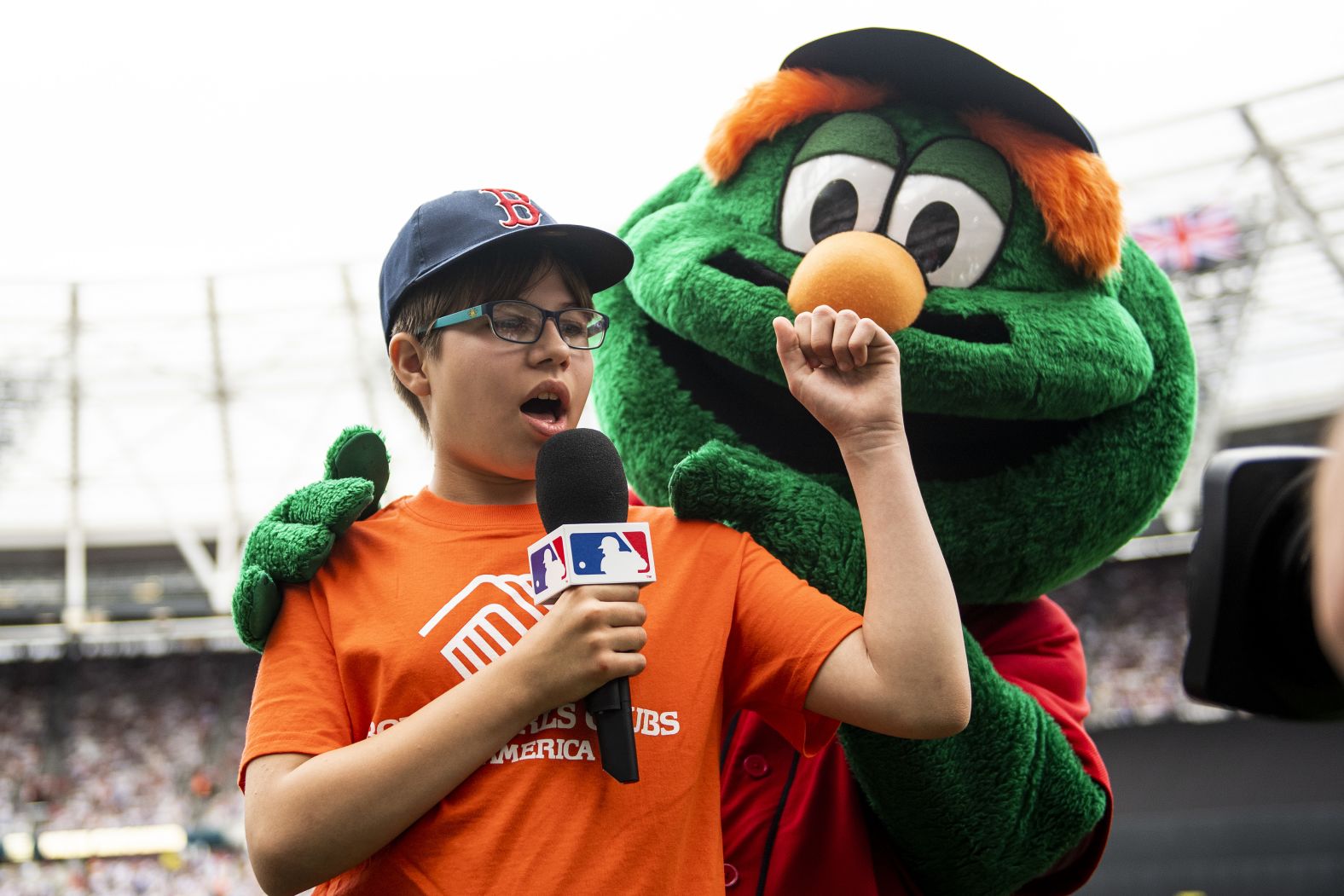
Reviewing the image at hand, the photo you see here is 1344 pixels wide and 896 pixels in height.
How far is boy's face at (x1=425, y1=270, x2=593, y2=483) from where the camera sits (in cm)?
160

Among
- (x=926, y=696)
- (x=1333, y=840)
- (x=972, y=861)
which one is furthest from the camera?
(x=1333, y=840)

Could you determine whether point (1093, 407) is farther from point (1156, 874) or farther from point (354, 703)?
point (1156, 874)

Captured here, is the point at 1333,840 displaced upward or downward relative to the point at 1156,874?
upward

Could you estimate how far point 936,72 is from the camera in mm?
2080

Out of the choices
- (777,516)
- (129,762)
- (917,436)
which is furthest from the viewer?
(129,762)

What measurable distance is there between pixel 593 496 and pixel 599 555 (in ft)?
0.31

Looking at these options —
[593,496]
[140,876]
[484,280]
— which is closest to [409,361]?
[484,280]

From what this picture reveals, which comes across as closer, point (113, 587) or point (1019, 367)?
point (1019, 367)

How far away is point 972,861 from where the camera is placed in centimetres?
178

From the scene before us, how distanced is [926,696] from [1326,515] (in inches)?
32.0

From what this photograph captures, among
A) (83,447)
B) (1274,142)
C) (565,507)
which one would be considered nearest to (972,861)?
(565,507)

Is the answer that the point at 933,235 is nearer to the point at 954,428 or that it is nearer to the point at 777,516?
the point at 954,428

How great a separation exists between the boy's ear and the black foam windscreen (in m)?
0.32

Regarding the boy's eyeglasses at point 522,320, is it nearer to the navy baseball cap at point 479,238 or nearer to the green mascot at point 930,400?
the navy baseball cap at point 479,238
